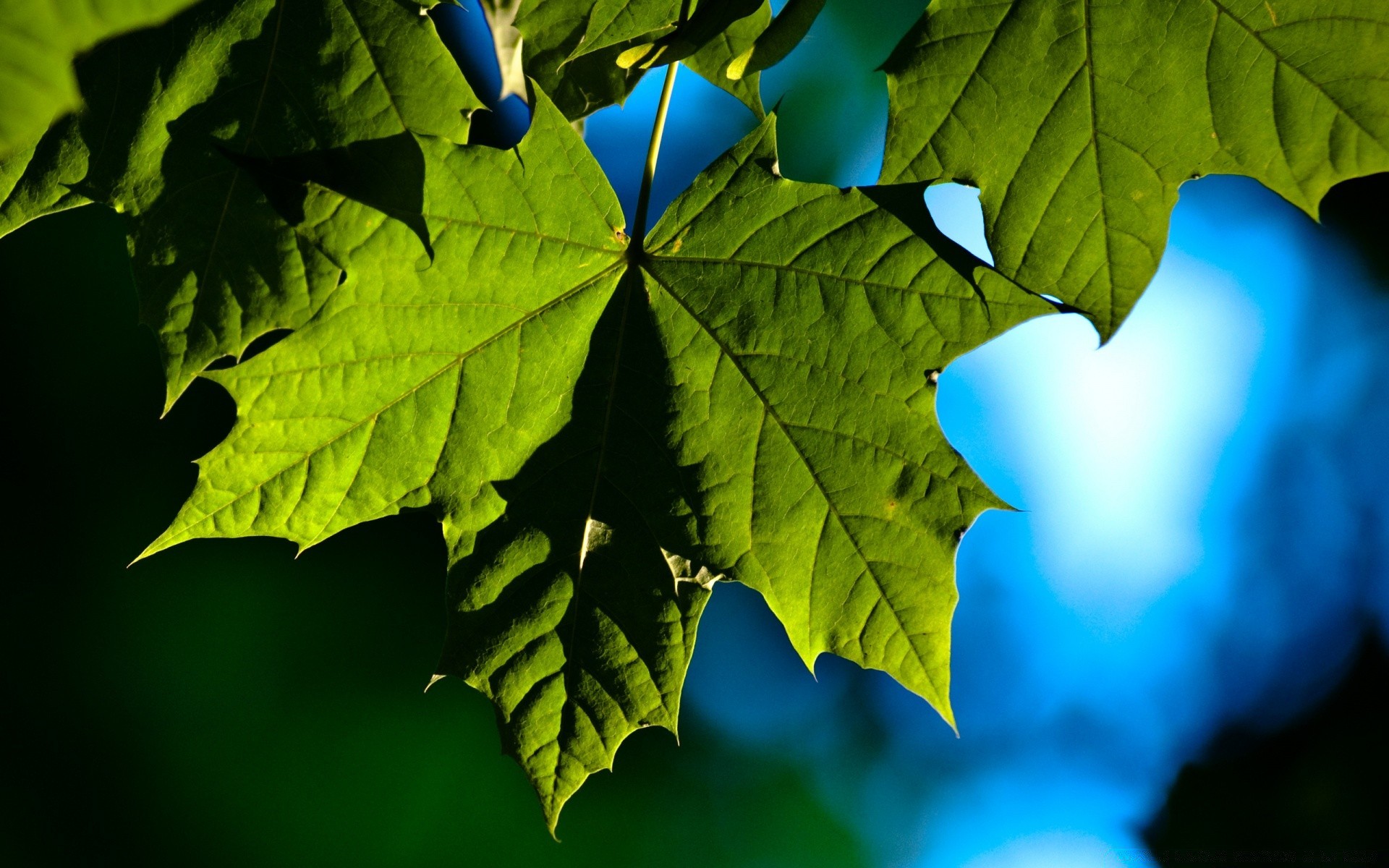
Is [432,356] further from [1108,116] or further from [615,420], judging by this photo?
[1108,116]

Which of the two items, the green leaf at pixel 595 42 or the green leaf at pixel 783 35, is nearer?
the green leaf at pixel 783 35

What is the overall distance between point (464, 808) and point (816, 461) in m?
6.18

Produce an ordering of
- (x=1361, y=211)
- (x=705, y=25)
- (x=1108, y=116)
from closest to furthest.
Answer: (x=705, y=25) < (x=1108, y=116) < (x=1361, y=211)

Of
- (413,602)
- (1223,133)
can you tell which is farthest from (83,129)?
(413,602)

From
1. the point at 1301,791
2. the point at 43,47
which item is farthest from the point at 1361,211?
the point at 43,47

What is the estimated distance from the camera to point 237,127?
0.88m

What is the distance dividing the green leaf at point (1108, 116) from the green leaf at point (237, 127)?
0.44 meters

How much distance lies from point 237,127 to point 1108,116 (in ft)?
2.66

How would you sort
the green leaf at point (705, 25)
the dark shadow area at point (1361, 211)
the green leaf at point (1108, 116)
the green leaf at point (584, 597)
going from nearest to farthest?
1. the green leaf at point (705, 25)
2. the green leaf at point (1108, 116)
3. the green leaf at point (584, 597)
4. the dark shadow area at point (1361, 211)

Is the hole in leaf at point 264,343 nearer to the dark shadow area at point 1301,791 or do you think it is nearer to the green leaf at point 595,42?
the green leaf at point 595,42

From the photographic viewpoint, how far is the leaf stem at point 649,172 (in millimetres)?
995

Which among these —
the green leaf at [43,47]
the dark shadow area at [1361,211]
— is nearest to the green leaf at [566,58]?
the green leaf at [43,47]

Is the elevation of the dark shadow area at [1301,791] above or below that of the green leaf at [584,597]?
below

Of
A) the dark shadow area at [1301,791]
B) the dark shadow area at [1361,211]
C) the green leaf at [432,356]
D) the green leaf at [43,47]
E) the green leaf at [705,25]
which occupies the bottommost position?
the dark shadow area at [1301,791]
